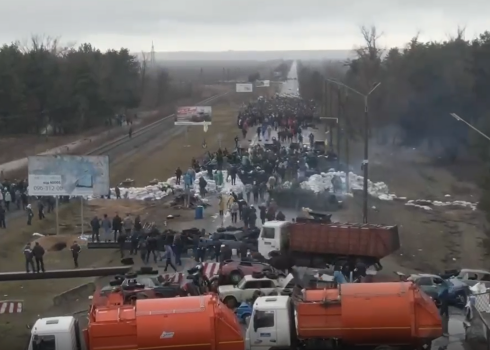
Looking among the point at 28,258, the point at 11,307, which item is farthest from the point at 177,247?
the point at 11,307

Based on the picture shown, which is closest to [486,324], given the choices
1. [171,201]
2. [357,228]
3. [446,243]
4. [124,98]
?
[357,228]

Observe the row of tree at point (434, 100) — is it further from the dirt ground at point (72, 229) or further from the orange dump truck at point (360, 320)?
the orange dump truck at point (360, 320)

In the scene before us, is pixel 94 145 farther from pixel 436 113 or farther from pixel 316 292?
pixel 316 292

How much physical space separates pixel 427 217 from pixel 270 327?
20484mm

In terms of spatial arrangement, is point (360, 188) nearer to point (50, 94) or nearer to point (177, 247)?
point (177, 247)

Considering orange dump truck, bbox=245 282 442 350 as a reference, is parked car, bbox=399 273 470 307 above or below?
below

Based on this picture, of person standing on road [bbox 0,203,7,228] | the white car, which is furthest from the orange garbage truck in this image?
person standing on road [bbox 0,203,7,228]

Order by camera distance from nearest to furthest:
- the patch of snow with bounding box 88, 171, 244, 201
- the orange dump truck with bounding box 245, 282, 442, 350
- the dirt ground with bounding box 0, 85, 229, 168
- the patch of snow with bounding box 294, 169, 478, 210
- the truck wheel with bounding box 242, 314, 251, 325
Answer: the orange dump truck with bounding box 245, 282, 442, 350
the truck wheel with bounding box 242, 314, 251, 325
the patch of snow with bounding box 294, 169, 478, 210
the patch of snow with bounding box 88, 171, 244, 201
the dirt ground with bounding box 0, 85, 229, 168

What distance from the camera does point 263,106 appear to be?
8588 cm

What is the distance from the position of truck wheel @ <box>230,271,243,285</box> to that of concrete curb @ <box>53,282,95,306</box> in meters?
4.27

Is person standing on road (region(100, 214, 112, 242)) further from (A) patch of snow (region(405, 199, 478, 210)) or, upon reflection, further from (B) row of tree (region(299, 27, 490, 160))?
(B) row of tree (region(299, 27, 490, 160))

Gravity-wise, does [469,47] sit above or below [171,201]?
above

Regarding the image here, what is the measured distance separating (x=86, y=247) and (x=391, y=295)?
1585 cm

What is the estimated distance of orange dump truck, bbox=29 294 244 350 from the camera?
14094 mm
